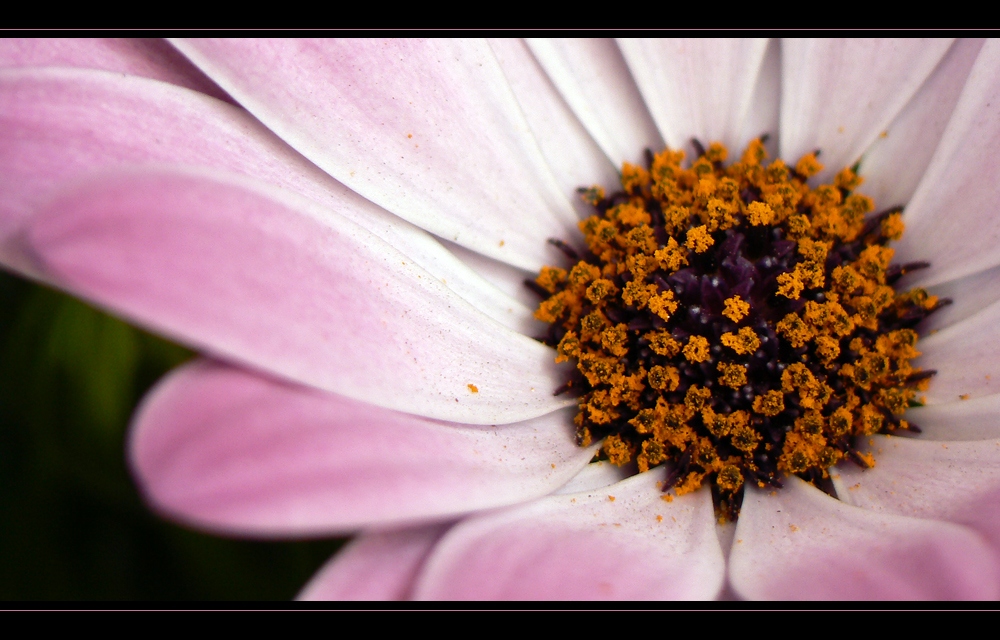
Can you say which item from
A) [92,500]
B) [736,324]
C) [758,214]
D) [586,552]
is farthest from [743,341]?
[92,500]

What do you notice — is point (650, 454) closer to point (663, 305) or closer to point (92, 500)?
point (663, 305)

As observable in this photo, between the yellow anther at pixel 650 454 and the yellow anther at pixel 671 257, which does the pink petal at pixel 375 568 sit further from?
the yellow anther at pixel 671 257

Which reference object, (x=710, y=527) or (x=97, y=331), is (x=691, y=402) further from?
(x=97, y=331)

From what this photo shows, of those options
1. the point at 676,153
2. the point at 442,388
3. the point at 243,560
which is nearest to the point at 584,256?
the point at 676,153

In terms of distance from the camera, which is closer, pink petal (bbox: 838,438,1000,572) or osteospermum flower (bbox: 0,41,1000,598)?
osteospermum flower (bbox: 0,41,1000,598)

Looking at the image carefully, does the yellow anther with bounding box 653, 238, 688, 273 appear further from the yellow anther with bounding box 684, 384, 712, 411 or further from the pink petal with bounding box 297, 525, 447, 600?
the pink petal with bounding box 297, 525, 447, 600

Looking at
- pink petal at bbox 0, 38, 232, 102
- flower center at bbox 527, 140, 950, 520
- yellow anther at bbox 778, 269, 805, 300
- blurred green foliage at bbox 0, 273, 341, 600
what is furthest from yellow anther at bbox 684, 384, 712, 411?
pink petal at bbox 0, 38, 232, 102
